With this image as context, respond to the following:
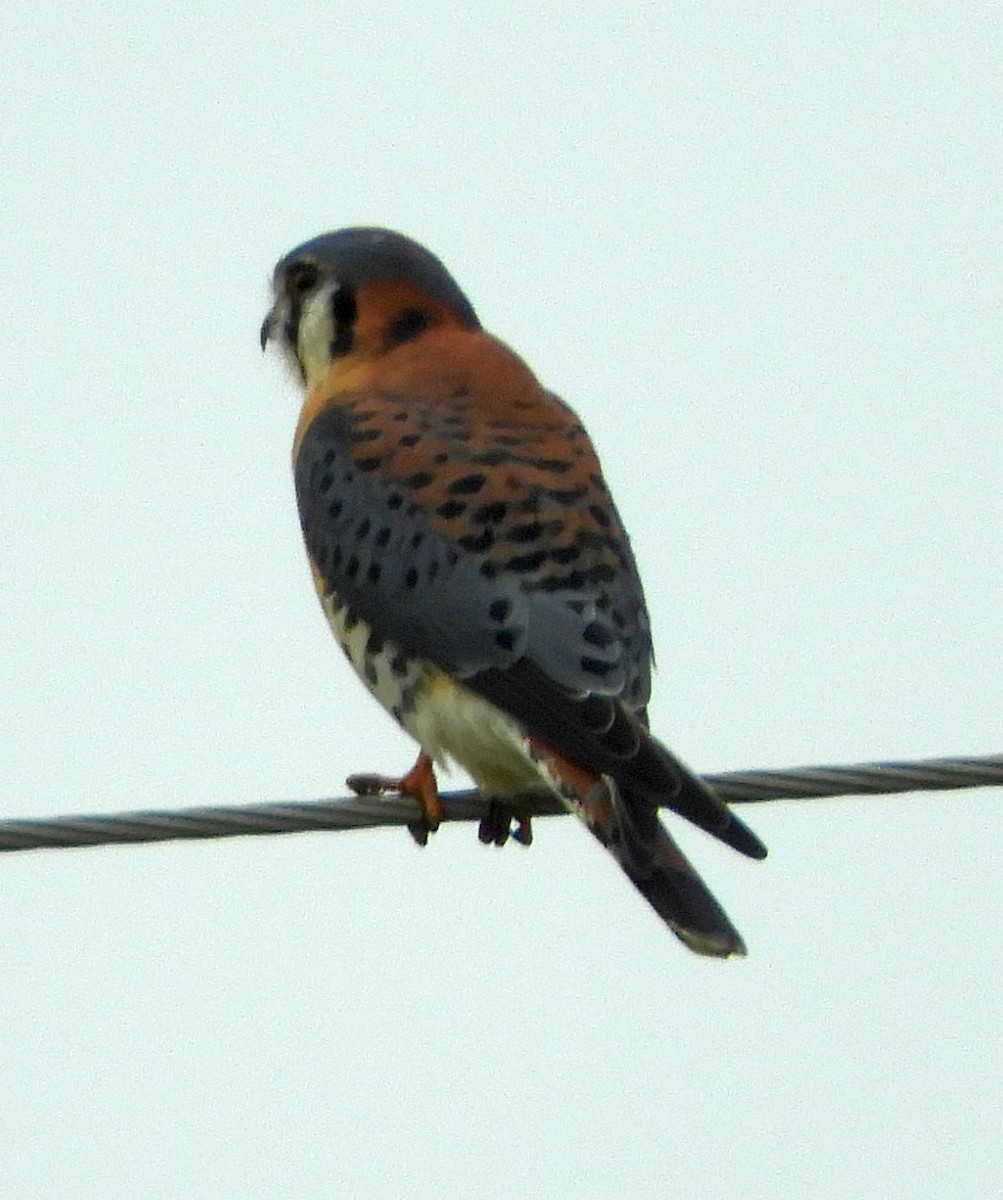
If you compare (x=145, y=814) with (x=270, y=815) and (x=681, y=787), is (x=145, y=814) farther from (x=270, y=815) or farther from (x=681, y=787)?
(x=681, y=787)

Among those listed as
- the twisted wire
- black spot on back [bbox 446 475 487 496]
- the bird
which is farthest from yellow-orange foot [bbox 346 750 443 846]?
the twisted wire

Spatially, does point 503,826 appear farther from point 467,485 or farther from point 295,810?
point 295,810

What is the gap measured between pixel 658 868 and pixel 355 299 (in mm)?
2201

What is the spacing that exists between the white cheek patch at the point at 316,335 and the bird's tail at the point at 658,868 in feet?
6.08

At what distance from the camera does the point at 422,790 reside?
6.09 meters

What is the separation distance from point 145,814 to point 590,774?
101 cm

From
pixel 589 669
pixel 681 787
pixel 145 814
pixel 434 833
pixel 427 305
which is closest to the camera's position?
pixel 145 814

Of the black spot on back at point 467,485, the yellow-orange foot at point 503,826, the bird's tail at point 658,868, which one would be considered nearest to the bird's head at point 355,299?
the black spot on back at point 467,485

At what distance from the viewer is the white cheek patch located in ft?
23.4

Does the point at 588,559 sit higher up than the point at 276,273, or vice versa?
the point at 276,273

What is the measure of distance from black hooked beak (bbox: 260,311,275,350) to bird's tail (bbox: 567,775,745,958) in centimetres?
215

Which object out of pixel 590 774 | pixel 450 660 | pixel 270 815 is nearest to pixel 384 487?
pixel 450 660

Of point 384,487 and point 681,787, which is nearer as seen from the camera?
point 681,787

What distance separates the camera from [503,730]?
19.0ft
